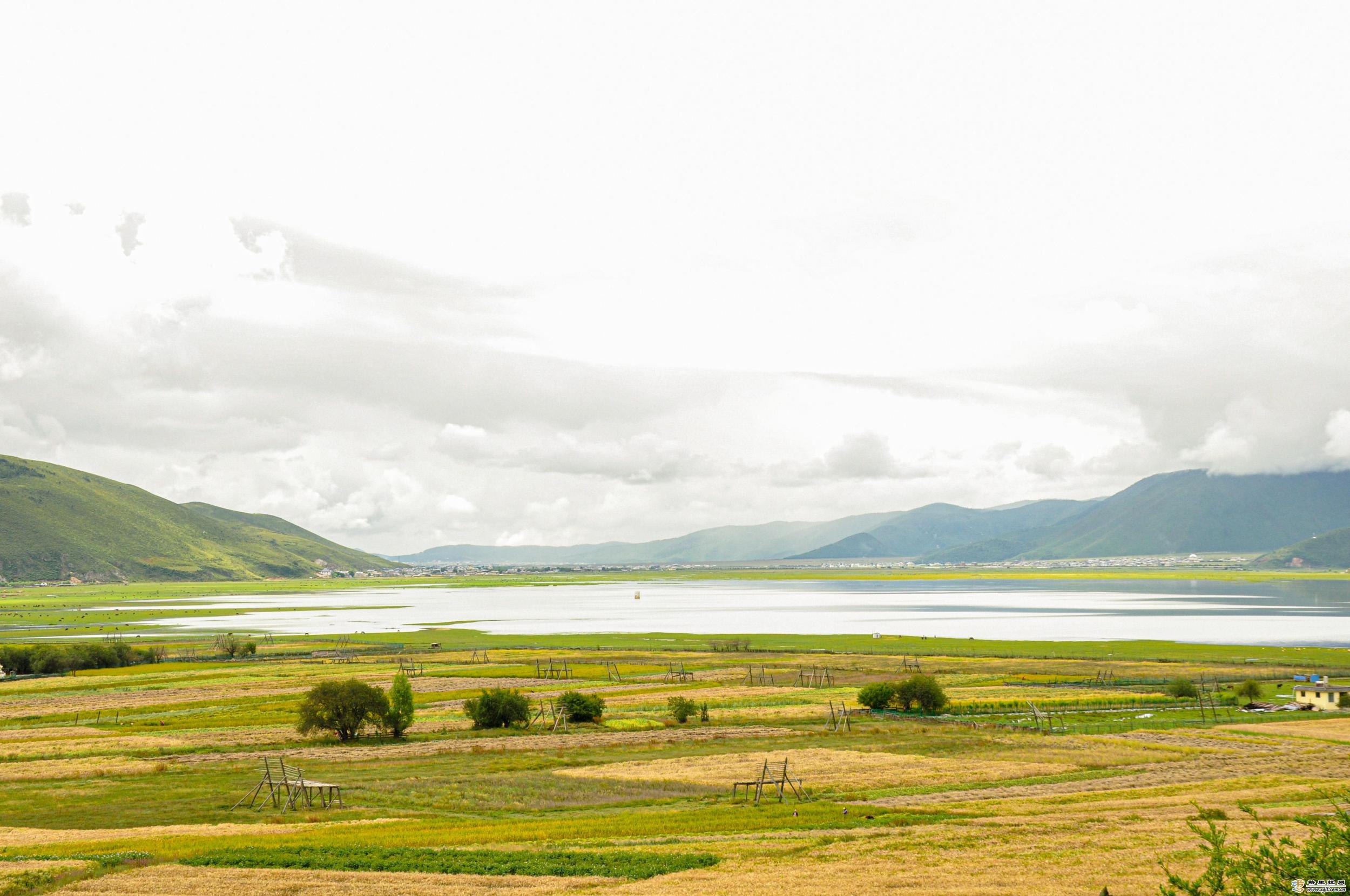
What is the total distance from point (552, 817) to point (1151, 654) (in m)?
86.8

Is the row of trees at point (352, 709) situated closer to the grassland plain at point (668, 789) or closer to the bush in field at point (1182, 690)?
the grassland plain at point (668, 789)

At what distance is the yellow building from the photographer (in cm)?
6247

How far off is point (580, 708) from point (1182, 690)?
45207 mm

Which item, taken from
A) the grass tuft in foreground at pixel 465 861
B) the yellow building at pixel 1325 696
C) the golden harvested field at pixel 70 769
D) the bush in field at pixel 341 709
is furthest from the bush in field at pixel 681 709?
the yellow building at pixel 1325 696

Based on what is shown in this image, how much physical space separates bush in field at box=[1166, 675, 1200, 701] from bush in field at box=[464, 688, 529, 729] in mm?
48057

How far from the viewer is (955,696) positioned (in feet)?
232

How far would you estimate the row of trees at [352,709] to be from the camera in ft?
182

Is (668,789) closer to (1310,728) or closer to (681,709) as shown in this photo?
(681,709)

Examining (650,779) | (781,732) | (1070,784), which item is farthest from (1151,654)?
(650,779)

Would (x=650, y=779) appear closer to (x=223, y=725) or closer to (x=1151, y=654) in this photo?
(x=223, y=725)

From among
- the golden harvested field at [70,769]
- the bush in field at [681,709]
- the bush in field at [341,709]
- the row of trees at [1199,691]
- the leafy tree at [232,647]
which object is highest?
the bush in field at [341,709]

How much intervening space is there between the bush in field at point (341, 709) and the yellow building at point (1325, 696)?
2419 inches

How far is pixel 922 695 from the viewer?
63.6 metres

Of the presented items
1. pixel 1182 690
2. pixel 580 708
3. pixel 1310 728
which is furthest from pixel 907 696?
pixel 1310 728
